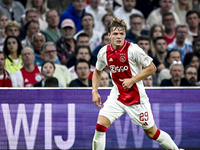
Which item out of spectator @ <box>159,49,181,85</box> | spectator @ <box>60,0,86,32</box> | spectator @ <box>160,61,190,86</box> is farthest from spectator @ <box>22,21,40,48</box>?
spectator @ <box>160,61,190,86</box>

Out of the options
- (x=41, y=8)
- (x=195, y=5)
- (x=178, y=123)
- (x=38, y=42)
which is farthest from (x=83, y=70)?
(x=195, y=5)

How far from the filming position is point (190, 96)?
21.5 feet

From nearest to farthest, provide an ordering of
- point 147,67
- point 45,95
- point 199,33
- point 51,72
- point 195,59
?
point 147,67, point 45,95, point 51,72, point 195,59, point 199,33

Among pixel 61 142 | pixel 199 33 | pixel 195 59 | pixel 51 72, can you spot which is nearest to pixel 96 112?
pixel 61 142

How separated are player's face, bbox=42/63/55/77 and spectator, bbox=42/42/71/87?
0.31 meters

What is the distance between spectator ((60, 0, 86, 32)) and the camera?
9.95 metres

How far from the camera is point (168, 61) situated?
348 inches

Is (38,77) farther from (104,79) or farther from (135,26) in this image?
(135,26)

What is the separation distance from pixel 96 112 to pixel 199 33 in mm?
5041

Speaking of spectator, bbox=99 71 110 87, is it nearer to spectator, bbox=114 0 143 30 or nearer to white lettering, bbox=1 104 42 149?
white lettering, bbox=1 104 42 149

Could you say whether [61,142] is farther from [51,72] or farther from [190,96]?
[190,96]

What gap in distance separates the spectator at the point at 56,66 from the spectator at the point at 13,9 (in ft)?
6.94

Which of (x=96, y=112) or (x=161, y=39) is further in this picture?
(x=161, y=39)

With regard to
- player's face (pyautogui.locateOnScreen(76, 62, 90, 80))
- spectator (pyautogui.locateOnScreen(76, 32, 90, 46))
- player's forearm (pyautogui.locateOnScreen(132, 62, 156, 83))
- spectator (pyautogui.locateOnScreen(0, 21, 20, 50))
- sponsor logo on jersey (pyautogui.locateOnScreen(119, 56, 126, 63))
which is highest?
spectator (pyautogui.locateOnScreen(0, 21, 20, 50))
